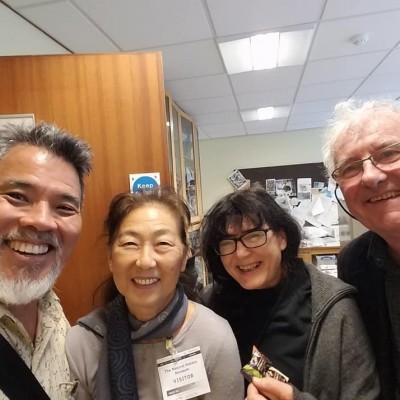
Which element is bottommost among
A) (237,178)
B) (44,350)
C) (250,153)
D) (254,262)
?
(44,350)

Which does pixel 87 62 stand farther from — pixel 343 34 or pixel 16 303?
pixel 343 34

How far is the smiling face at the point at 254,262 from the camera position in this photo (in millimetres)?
1136

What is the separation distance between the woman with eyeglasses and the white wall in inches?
156

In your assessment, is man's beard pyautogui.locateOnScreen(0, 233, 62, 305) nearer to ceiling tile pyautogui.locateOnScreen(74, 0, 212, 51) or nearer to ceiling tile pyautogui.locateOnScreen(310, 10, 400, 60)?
ceiling tile pyautogui.locateOnScreen(74, 0, 212, 51)

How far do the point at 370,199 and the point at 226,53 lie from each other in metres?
1.68

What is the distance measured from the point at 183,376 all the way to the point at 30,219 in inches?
22.9

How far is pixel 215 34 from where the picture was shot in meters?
2.10

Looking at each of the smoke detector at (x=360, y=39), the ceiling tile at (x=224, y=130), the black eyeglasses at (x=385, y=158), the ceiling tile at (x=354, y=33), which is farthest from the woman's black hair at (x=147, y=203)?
the ceiling tile at (x=224, y=130)

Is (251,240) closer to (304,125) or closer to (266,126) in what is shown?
(266,126)

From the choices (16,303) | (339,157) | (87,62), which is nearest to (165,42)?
(87,62)

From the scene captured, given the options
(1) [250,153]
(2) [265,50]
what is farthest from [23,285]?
(1) [250,153]

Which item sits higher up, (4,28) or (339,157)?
(4,28)

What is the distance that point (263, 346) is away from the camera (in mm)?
1094

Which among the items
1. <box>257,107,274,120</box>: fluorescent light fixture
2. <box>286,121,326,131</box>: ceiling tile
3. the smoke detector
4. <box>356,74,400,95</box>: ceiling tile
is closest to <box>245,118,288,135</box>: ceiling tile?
<box>286,121,326,131</box>: ceiling tile
